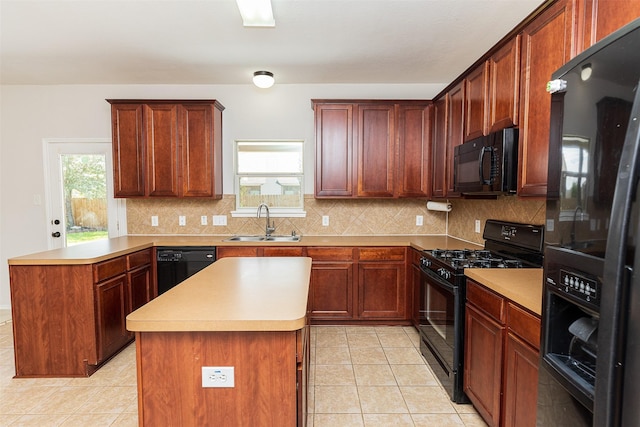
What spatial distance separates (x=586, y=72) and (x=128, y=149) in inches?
146

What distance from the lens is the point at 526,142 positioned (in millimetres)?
1813

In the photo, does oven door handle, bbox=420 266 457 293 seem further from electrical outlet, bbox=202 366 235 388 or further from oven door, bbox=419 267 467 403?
electrical outlet, bbox=202 366 235 388

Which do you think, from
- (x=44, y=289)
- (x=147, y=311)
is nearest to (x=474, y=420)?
(x=147, y=311)

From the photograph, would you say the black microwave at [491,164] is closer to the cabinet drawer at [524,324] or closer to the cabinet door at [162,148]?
the cabinet drawer at [524,324]

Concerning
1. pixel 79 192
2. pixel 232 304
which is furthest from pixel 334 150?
pixel 79 192

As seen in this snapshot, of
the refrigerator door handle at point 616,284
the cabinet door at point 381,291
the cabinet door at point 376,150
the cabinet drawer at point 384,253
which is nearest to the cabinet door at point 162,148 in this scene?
the cabinet door at point 376,150

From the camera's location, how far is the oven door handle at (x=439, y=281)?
6.84 ft

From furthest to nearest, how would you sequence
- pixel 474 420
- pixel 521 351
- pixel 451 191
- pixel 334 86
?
pixel 334 86 → pixel 451 191 → pixel 474 420 → pixel 521 351

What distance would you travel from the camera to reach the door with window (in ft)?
12.2

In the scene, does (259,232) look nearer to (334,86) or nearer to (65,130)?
(334,86)

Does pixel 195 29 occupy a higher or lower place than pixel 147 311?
higher

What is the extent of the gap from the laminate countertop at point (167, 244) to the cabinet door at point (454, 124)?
Result: 0.56 meters

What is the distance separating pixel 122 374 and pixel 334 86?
3413 millimetres

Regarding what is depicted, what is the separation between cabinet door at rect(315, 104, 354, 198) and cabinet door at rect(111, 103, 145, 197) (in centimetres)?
186
